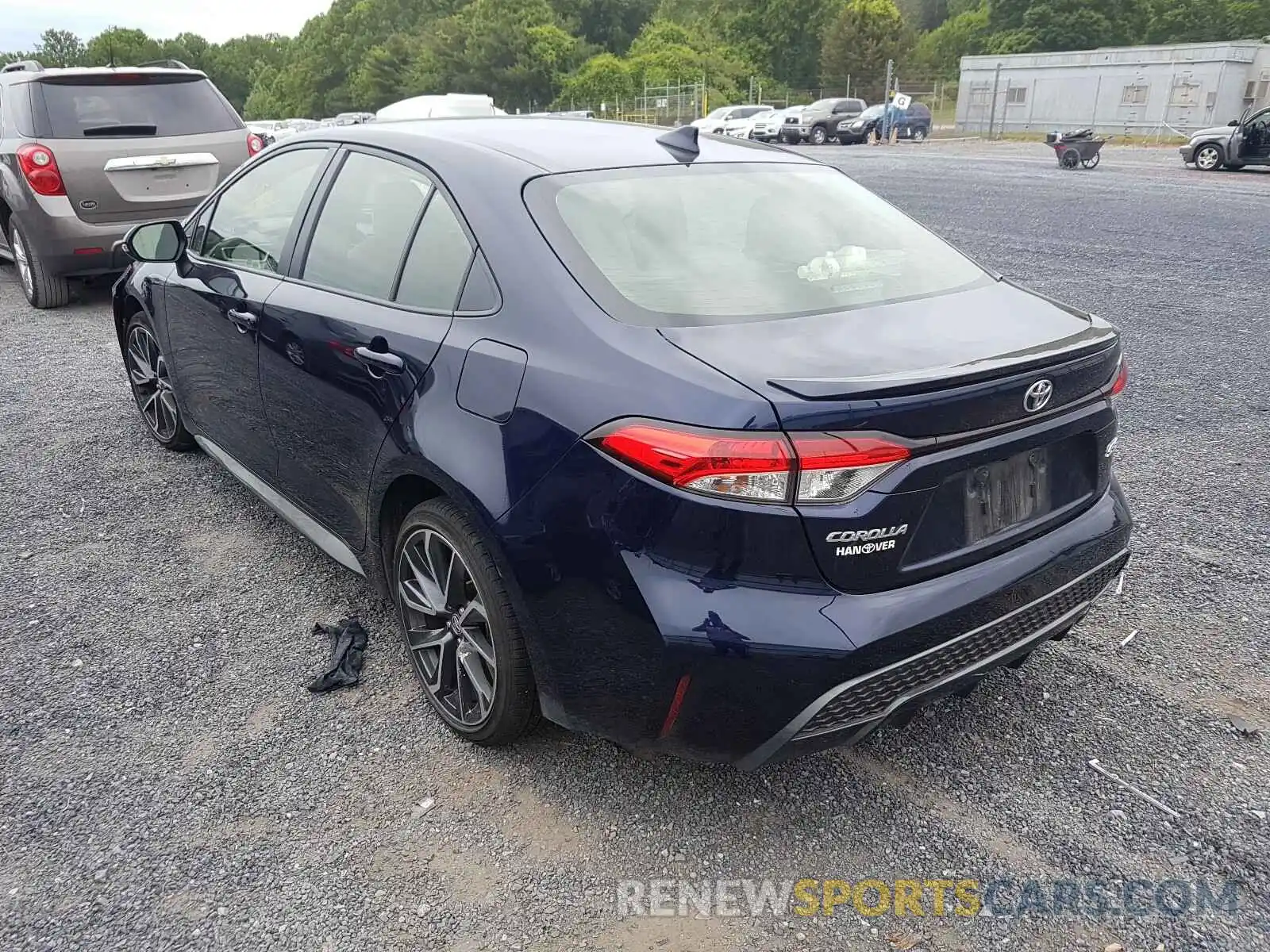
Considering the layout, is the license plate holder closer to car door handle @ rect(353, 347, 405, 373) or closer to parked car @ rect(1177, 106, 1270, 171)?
car door handle @ rect(353, 347, 405, 373)

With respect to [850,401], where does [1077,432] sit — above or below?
below

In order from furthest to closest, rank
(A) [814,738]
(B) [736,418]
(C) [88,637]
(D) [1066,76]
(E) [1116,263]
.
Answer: (D) [1066,76], (E) [1116,263], (C) [88,637], (A) [814,738], (B) [736,418]

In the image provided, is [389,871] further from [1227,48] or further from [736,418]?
[1227,48]

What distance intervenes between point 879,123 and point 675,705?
130ft

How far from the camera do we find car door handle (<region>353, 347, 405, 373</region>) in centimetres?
273

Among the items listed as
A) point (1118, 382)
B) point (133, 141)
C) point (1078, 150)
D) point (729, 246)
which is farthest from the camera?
point (1078, 150)

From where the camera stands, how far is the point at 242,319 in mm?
3549

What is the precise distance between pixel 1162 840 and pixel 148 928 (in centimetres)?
245

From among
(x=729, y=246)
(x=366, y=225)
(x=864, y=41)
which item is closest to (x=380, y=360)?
(x=366, y=225)

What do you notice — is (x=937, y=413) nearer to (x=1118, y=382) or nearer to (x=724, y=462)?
(x=724, y=462)

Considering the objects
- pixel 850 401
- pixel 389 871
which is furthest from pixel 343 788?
pixel 850 401

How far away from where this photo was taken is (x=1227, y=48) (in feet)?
119

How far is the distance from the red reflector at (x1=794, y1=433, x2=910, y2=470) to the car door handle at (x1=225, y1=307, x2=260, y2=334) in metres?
2.28

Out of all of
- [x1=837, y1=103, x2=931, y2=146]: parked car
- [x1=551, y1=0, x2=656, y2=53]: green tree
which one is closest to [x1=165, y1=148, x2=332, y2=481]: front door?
[x1=837, y1=103, x2=931, y2=146]: parked car
